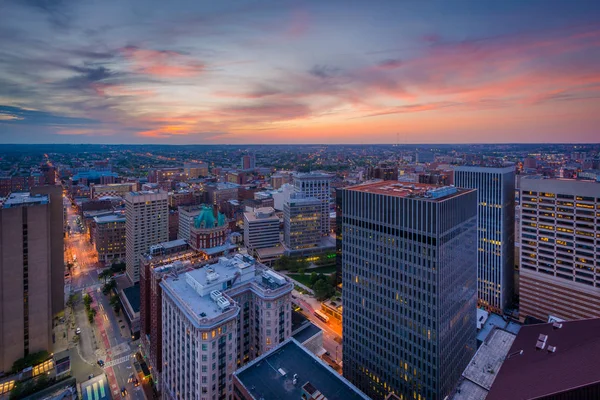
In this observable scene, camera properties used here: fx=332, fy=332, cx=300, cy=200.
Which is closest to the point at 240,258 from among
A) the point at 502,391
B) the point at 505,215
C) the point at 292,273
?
the point at 502,391

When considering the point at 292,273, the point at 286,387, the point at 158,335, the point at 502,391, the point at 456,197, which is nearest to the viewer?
the point at 502,391

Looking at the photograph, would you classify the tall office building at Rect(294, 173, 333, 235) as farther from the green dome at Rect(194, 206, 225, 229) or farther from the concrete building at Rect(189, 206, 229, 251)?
the green dome at Rect(194, 206, 225, 229)

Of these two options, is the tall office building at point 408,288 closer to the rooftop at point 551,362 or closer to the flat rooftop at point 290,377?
the rooftop at point 551,362

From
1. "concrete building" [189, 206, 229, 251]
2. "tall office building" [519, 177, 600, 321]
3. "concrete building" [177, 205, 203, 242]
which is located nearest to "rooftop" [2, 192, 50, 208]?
"concrete building" [189, 206, 229, 251]

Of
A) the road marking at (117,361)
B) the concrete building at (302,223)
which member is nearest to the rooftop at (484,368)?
the road marking at (117,361)

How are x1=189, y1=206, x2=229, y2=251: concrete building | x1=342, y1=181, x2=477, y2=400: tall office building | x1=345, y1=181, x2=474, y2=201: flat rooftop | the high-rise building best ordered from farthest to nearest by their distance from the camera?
x1=189, y1=206, x2=229, y2=251: concrete building < the high-rise building < x1=345, y1=181, x2=474, y2=201: flat rooftop < x1=342, y1=181, x2=477, y2=400: tall office building

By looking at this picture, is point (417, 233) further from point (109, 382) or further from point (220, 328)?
point (109, 382)
